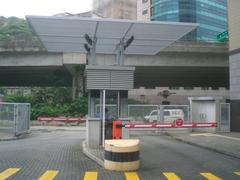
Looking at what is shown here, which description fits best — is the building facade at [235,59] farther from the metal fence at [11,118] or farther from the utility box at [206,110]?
the metal fence at [11,118]

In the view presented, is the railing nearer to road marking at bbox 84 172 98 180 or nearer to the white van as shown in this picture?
the white van

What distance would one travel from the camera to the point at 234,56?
101ft

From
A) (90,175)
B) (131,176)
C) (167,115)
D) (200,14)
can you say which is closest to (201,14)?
(200,14)

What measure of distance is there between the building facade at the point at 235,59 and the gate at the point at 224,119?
323 mm

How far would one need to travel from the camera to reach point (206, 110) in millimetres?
31078

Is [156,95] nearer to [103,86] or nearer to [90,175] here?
[103,86]

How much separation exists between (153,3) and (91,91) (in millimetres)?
94323

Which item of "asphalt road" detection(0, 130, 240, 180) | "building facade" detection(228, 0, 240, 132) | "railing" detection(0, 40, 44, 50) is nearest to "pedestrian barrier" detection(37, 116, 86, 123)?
"railing" detection(0, 40, 44, 50)

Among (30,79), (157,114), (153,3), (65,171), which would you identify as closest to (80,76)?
(30,79)

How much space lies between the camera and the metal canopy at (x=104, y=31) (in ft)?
53.8

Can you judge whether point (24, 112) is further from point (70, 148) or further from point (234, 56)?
point (234, 56)

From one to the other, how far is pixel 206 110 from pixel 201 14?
6538 cm

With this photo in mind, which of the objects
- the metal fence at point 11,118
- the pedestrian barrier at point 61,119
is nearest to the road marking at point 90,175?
the metal fence at point 11,118

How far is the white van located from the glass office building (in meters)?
55.1
